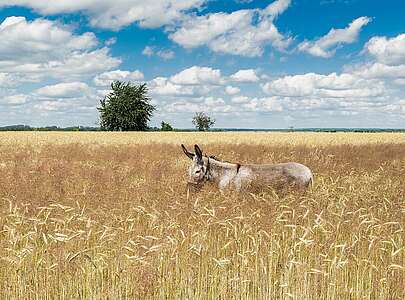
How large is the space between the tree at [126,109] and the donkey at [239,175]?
82260 millimetres

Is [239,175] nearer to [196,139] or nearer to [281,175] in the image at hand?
[281,175]

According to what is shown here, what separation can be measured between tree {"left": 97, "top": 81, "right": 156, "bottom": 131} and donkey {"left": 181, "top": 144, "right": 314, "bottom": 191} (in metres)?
82.3

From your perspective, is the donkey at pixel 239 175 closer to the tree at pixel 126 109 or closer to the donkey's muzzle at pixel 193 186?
the donkey's muzzle at pixel 193 186

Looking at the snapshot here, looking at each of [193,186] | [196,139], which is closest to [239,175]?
[193,186]

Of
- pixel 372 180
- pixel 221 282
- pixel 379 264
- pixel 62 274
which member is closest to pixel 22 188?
pixel 62 274

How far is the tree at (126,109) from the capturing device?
90688 millimetres

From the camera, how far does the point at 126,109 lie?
90625 millimetres

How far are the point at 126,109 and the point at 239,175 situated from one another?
83251 millimetres

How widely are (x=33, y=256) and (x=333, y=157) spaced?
16.2m

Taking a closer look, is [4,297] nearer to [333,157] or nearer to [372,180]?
[372,180]

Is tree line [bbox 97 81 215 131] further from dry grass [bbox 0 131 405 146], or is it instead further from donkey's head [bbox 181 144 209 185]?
donkey's head [bbox 181 144 209 185]

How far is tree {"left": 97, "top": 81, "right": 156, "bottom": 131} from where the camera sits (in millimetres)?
90688

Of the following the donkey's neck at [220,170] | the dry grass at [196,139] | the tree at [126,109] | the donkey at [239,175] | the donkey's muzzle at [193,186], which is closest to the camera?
the donkey's muzzle at [193,186]

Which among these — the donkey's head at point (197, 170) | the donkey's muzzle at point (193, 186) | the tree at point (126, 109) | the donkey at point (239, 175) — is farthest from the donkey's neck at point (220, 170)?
the tree at point (126, 109)
